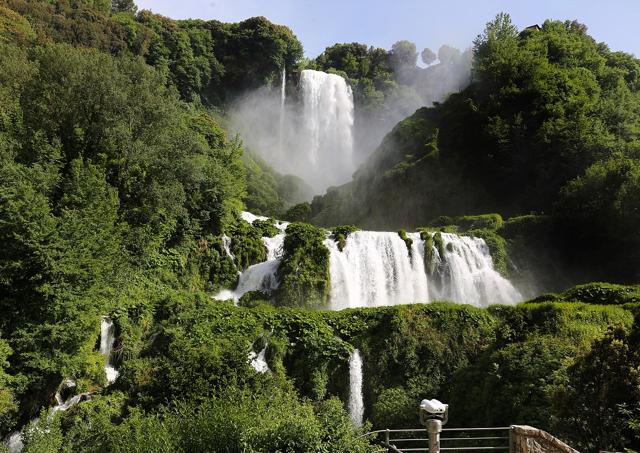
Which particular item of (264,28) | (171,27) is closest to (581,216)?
(264,28)

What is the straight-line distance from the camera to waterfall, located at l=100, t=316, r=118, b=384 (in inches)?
631

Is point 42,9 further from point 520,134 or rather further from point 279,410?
point 279,410

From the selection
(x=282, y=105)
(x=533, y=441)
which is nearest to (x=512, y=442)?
(x=533, y=441)

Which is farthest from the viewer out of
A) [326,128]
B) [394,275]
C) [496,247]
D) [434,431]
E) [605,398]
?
[326,128]

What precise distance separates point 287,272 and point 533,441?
15.7 metres

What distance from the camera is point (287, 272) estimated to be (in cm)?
2380

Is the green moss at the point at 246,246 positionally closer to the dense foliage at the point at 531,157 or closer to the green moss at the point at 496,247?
the green moss at the point at 496,247

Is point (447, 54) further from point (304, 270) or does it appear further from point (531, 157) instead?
point (304, 270)

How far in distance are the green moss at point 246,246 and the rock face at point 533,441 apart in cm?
1776

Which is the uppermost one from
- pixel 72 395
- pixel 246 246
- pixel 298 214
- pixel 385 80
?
pixel 385 80

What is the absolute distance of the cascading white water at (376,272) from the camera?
79.8 ft

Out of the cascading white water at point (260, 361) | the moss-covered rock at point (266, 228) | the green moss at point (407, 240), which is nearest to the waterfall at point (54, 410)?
the cascading white water at point (260, 361)

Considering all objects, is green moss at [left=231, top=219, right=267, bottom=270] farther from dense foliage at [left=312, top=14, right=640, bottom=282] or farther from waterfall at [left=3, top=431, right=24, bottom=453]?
dense foliage at [left=312, top=14, right=640, bottom=282]

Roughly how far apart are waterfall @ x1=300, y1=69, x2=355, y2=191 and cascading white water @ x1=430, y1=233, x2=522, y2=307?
107 ft
